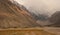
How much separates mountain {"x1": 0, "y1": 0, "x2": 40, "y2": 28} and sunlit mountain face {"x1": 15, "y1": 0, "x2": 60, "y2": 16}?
0.06m

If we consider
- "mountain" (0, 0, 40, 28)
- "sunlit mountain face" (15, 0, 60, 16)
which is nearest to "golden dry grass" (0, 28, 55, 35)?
"mountain" (0, 0, 40, 28)

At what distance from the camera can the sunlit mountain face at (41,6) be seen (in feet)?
4.43

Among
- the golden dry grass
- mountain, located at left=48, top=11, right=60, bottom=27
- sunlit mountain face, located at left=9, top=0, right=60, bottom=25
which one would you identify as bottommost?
the golden dry grass

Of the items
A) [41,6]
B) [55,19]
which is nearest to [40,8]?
[41,6]

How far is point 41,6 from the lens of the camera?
1354 millimetres

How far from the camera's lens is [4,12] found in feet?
4.43

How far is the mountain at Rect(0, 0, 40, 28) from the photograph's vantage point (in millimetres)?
1325

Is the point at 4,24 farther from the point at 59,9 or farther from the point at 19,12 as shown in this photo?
the point at 59,9

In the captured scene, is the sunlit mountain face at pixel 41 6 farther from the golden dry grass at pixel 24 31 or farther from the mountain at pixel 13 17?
the golden dry grass at pixel 24 31

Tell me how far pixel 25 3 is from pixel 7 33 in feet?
0.96

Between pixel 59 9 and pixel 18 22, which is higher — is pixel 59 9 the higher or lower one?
the higher one

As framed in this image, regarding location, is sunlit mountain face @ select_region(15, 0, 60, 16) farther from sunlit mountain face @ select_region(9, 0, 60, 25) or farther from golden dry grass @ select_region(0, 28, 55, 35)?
golden dry grass @ select_region(0, 28, 55, 35)

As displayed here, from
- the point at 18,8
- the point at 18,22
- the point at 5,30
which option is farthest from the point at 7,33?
the point at 18,8

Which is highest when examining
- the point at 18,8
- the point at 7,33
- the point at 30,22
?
the point at 18,8
